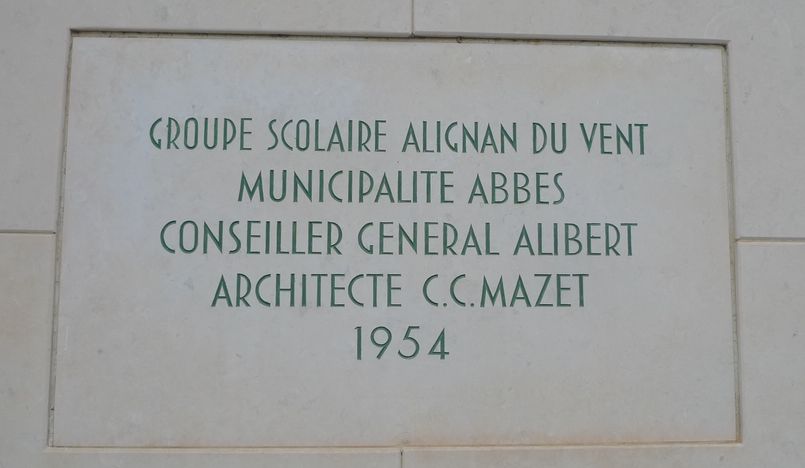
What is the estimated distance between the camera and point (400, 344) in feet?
14.2

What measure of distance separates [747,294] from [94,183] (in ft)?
11.0

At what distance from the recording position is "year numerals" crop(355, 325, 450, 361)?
14.2ft

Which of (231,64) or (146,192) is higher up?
(231,64)

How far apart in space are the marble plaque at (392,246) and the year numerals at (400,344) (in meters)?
0.02

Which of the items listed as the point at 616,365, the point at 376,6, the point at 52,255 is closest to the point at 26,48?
the point at 52,255

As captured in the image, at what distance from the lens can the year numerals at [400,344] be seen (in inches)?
171

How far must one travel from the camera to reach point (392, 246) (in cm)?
440

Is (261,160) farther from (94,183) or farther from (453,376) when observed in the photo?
(453,376)

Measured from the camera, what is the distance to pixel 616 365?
172 inches

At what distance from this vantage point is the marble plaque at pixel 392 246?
4297mm

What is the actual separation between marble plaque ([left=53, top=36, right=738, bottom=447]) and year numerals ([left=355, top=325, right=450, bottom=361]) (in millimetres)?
16

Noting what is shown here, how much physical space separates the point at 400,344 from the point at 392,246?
0.49 meters

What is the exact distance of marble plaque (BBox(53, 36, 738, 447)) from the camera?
430cm

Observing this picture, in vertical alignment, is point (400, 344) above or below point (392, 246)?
below
